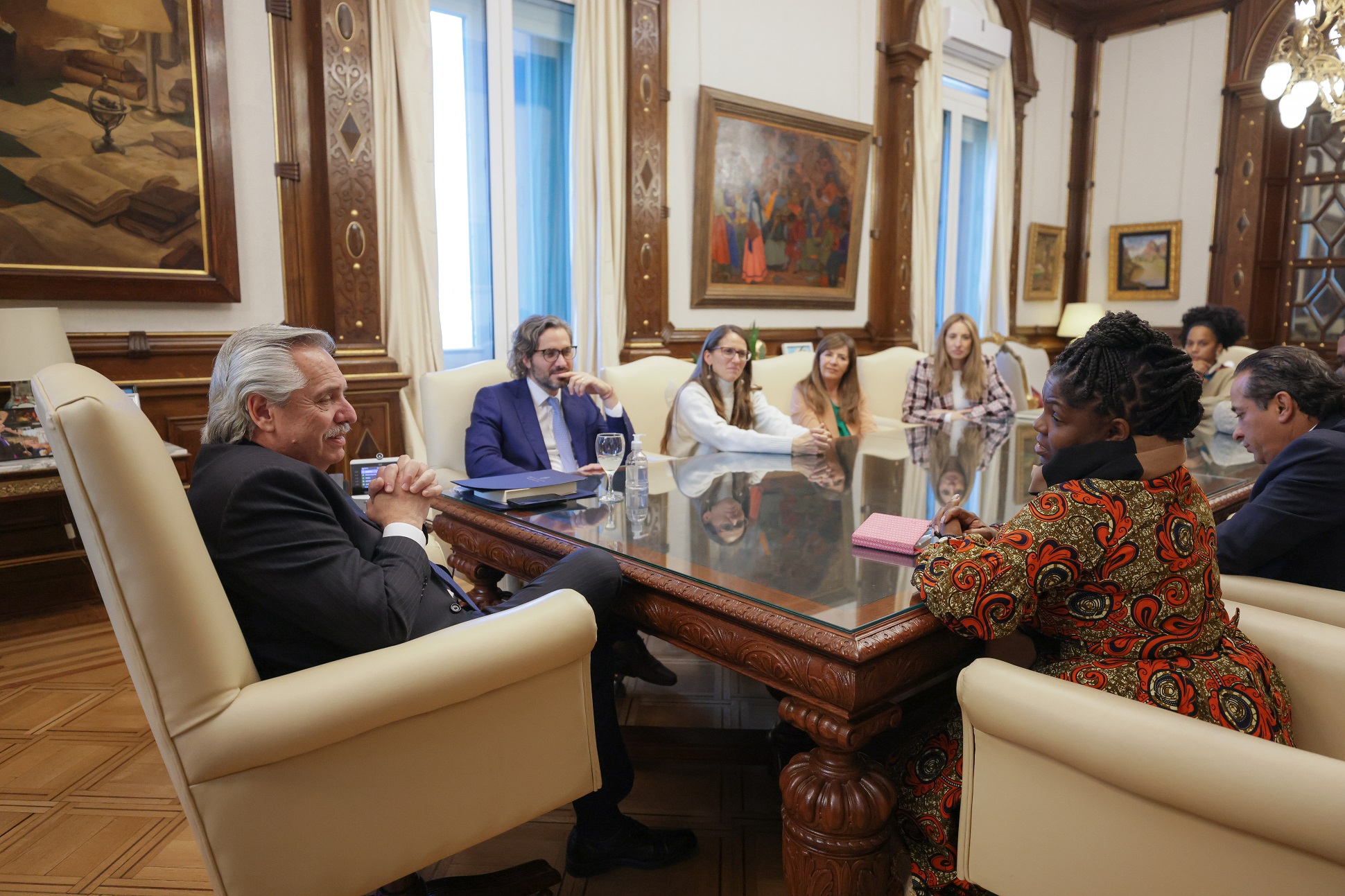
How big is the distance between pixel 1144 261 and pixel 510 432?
8.01 metres

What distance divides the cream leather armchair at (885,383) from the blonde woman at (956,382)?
768 mm

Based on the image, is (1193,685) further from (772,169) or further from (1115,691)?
(772,169)

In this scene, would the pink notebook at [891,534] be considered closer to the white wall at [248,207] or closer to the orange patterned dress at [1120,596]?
the orange patterned dress at [1120,596]

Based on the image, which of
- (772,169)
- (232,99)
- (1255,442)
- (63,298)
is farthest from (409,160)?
(1255,442)

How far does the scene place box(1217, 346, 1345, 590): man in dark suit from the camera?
193 centimetres

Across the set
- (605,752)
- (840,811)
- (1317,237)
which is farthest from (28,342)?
(1317,237)

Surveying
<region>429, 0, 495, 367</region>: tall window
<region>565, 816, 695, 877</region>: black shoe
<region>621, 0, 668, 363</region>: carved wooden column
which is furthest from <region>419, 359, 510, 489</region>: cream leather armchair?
<region>621, 0, 668, 363</region>: carved wooden column

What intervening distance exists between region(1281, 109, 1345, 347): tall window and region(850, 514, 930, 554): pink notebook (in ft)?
26.1

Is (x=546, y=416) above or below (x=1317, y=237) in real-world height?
below

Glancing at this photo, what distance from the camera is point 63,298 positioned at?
352 cm

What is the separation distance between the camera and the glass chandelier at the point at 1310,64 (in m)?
4.62

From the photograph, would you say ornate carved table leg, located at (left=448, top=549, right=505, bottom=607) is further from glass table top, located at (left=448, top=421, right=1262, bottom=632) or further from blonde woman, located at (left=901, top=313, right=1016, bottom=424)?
blonde woman, located at (left=901, top=313, right=1016, bottom=424)

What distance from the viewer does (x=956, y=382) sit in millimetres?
4887

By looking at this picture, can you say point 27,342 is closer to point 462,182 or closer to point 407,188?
point 407,188
